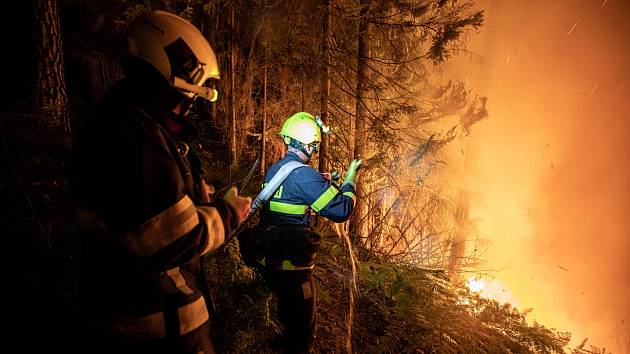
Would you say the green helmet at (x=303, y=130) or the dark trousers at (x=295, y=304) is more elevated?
the green helmet at (x=303, y=130)

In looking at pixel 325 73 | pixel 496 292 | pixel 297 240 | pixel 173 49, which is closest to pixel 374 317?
pixel 297 240

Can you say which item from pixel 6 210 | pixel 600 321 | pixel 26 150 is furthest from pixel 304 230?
pixel 600 321

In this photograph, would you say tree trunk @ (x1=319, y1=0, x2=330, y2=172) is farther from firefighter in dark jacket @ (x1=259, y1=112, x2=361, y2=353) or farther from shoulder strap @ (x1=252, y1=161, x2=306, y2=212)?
shoulder strap @ (x1=252, y1=161, x2=306, y2=212)

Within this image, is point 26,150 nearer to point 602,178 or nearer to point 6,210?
point 6,210

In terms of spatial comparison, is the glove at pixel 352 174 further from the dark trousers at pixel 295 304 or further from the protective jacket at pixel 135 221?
the protective jacket at pixel 135 221

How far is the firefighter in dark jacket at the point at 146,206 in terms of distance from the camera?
4.81ft

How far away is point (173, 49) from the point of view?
5.73ft

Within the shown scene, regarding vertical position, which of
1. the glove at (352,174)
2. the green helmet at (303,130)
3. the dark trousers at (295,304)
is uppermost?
the green helmet at (303,130)

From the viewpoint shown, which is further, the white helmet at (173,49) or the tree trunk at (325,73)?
the tree trunk at (325,73)

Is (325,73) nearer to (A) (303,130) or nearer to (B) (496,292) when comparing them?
(A) (303,130)

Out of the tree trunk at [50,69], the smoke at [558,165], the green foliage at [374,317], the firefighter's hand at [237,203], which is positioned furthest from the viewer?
the smoke at [558,165]

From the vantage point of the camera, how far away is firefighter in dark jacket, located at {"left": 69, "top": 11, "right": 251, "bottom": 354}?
4.81 ft

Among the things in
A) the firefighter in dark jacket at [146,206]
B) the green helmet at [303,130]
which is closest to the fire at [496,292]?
the green helmet at [303,130]

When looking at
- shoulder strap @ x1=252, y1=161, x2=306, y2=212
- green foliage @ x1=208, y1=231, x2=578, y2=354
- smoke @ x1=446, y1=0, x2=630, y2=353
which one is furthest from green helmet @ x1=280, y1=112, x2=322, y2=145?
smoke @ x1=446, y1=0, x2=630, y2=353
